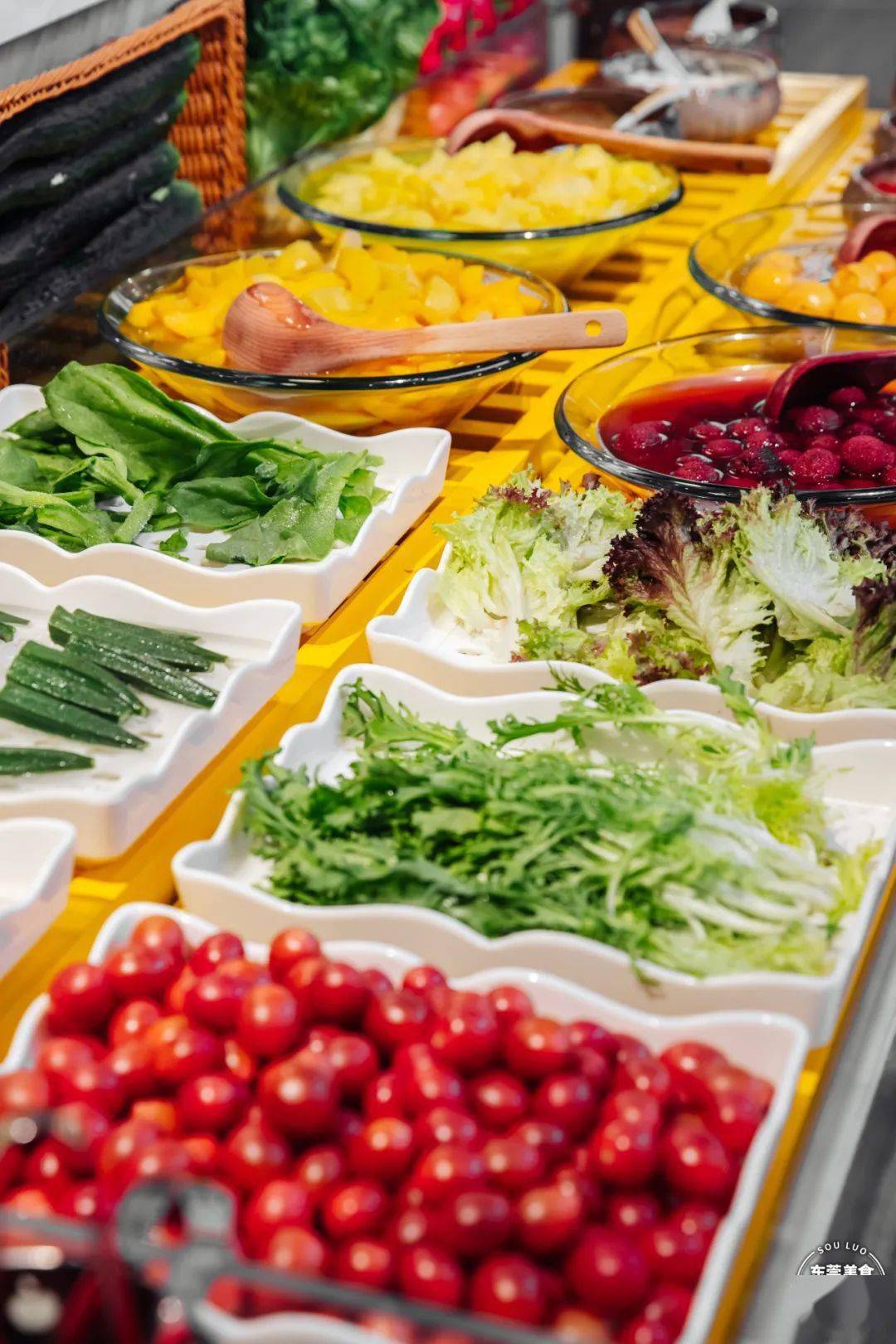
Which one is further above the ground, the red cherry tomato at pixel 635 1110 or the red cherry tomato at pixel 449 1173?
the red cherry tomato at pixel 449 1173

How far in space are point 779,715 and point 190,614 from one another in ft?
2.14

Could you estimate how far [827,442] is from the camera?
6.56 feet

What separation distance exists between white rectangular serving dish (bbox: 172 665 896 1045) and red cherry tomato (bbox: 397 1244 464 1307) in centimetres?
32

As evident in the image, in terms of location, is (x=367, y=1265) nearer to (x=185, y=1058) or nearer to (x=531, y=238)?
(x=185, y=1058)

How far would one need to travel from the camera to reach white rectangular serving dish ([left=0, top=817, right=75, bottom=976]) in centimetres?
124

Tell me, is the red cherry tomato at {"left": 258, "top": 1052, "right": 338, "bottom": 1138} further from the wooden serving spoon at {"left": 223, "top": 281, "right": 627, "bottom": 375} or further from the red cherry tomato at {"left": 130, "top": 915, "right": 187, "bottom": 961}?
the wooden serving spoon at {"left": 223, "top": 281, "right": 627, "bottom": 375}

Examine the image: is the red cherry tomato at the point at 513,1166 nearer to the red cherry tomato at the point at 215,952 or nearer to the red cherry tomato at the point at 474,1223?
the red cherry tomato at the point at 474,1223

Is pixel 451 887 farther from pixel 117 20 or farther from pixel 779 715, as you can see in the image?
pixel 117 20

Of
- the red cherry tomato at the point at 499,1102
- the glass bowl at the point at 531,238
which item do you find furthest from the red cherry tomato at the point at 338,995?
the glass bowl at the point at 531,238

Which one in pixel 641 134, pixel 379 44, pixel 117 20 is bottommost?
pixel 641 134

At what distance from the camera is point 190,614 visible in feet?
Answer: 5.59

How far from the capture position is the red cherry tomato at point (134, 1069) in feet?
3.66

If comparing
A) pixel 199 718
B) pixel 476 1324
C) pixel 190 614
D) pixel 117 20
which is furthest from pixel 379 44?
pixel 476 1324

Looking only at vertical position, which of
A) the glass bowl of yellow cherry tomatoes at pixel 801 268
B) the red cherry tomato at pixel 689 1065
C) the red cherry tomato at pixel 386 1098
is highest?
the red cherry tomato at pixel 386 1098
